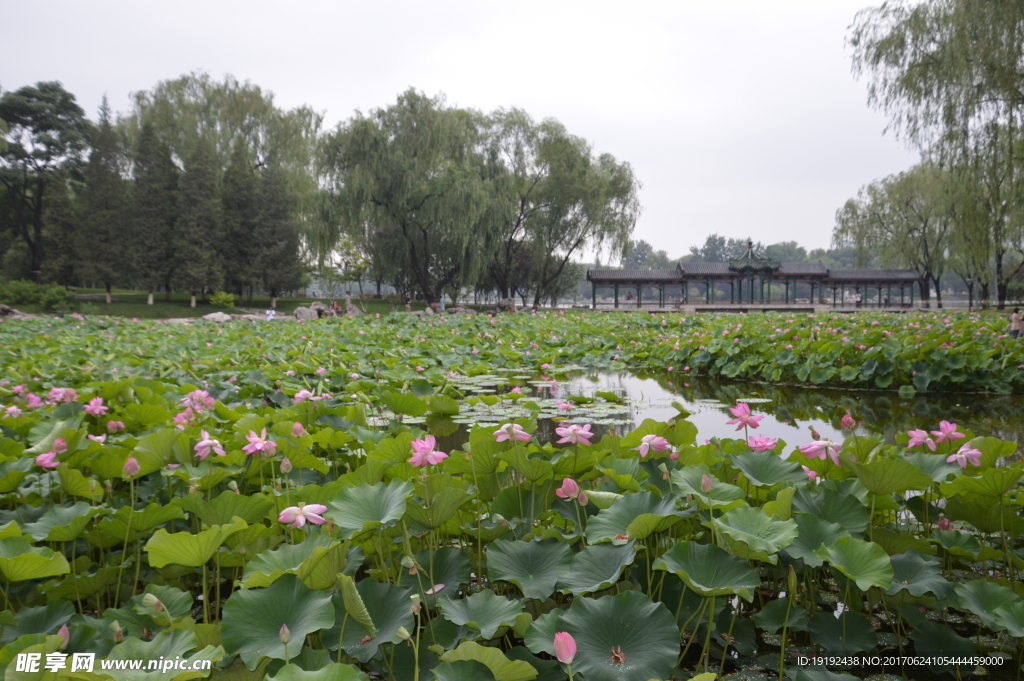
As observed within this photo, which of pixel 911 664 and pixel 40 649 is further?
pixel 911 664

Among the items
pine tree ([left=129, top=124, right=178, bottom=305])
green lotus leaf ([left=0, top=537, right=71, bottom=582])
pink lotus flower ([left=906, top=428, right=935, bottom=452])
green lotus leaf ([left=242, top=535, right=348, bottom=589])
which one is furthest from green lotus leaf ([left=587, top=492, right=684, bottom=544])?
pine tree ([left=129, top=124, right=178, bottom=305])

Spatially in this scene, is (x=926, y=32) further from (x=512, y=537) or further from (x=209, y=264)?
(x=209, y=264)

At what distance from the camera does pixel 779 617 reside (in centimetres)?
131

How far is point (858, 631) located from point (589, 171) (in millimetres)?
25532

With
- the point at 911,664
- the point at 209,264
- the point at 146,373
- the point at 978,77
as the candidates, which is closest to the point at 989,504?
the point at 911,664

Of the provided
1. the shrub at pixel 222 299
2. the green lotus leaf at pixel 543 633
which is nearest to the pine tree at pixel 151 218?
the shrub at pixel 222 299

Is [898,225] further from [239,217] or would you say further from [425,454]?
[425,454]

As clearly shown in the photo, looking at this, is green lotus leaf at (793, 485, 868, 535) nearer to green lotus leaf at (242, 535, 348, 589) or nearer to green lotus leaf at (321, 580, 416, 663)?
green lotus leaf at (321, 580, 416, 663)

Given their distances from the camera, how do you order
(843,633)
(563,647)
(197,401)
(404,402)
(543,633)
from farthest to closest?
(197,401)
(404,402)
(843,633)
(543,633)
(563,647)

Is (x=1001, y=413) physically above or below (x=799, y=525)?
below

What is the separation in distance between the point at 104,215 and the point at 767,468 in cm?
2971

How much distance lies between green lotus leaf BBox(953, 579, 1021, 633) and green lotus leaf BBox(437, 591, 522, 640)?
0.90 m

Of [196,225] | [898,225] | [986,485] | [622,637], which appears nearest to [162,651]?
[622,637]

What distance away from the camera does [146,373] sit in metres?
4.50
